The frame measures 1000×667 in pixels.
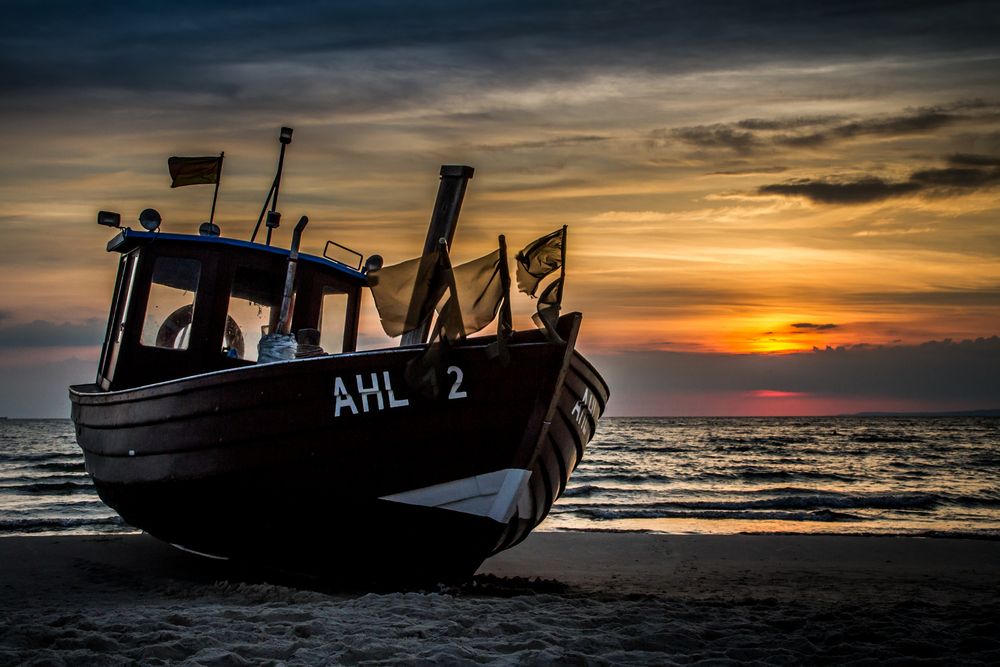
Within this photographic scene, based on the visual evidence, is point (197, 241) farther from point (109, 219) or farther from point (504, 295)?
point (504, 295)

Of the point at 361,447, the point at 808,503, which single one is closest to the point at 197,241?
the point at 361,447

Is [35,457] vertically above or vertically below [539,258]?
below

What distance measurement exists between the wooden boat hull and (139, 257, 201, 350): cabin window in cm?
125

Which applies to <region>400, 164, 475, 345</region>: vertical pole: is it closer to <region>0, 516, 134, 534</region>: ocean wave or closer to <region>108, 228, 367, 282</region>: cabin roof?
<region>108, 228, 367, 282</region>: cabin roof

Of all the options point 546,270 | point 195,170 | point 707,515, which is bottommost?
point 707,515

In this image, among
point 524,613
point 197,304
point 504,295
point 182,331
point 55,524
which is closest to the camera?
point 524,613

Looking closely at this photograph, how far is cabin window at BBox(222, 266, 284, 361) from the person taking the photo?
9.08 meters

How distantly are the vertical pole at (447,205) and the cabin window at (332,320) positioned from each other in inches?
68.2

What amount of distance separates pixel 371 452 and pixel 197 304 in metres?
2.84

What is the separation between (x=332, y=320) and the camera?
9.86 m

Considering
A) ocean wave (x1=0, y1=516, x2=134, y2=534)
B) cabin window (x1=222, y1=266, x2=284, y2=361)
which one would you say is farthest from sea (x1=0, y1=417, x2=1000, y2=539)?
cabin window (x1=222, y1=266, x2=284, y2=361)

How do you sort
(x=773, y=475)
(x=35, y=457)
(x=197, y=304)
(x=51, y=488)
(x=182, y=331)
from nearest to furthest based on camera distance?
(x=197, y=304) → (x=182, y=331) → (x=51, y=488) → (x=773, y=475) → (x=35, y=457)

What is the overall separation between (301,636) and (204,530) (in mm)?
2941

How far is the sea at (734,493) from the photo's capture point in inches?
617
